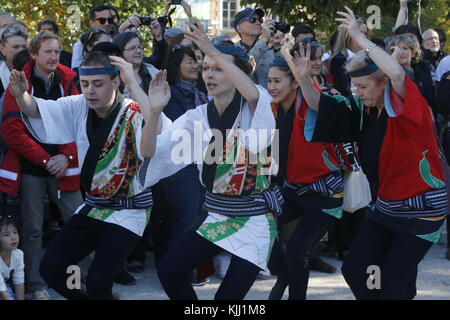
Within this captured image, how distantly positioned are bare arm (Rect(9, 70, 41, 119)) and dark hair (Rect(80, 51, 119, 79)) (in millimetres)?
406

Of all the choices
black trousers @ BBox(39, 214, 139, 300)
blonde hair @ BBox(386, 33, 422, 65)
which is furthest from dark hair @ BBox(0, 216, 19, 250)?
blonde hair @ BBox(386, 33, 422, 65)

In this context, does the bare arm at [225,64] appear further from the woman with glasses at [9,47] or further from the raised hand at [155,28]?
the raised hand at [155,28]

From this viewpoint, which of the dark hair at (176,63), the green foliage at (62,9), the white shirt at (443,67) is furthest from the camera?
the green foliage at (62,9)

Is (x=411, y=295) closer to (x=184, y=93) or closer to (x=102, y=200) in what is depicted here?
(x=102, y=200)

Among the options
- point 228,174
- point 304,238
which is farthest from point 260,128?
point 304,238

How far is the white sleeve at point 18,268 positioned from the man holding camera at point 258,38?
9.33 ft

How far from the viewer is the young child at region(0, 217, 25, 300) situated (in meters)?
5.93

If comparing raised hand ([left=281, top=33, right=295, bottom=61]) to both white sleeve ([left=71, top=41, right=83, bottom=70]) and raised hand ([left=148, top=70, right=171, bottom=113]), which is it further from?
white sleeve ([left=71, top=41, right=83, bottom=70])

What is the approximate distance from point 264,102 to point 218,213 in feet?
2.32

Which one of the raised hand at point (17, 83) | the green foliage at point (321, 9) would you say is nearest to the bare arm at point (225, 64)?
the raised hand at point (17, 83)

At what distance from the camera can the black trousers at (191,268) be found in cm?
464

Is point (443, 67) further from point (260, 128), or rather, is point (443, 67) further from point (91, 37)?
point (260, 128)

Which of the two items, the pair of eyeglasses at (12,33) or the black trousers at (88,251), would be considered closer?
the black trousers at (88,251)
